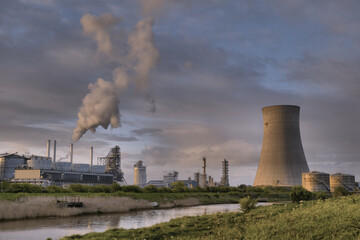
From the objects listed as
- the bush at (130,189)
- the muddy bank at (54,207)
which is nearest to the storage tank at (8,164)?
the bush at (130,189)

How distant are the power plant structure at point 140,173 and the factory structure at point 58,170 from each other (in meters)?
8.34

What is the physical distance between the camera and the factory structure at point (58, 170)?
7619 centimetres

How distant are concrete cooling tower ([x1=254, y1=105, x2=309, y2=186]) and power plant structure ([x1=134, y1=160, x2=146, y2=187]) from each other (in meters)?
44.5

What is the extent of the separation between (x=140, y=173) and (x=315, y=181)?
50485 mm

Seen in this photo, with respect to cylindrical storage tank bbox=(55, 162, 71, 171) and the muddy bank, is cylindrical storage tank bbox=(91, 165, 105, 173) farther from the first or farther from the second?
the muddy bank

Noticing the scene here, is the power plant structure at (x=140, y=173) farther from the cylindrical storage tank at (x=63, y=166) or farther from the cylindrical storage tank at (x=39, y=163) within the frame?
the cylindrical storage tank at (x=39, y=163)

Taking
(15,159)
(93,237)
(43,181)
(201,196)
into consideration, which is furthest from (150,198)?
(15,159)

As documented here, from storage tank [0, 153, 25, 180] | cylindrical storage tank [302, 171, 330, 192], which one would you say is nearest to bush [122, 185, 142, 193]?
cylindrical storage tank [302, 171, 330, 192]

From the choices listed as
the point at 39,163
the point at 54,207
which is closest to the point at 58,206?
the point at 54,207

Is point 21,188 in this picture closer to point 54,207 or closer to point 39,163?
point 54,207

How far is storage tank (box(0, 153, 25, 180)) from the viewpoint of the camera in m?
88.1

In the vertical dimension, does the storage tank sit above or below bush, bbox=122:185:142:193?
above

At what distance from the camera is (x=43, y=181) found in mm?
74188

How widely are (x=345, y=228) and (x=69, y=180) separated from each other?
79.7 m
